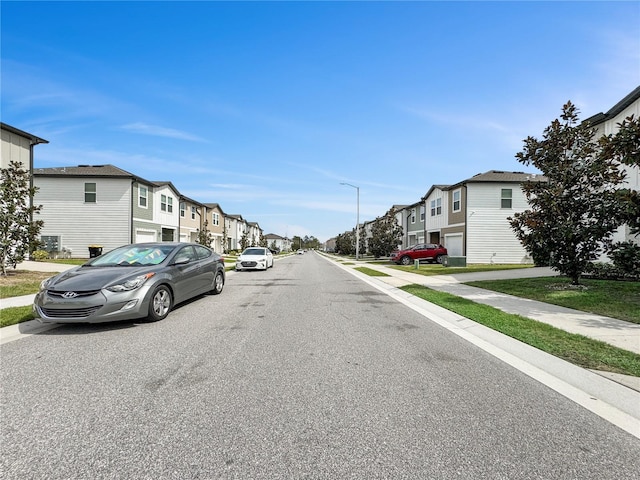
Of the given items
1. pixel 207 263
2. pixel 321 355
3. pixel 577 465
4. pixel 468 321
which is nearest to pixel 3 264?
pixel 207 263

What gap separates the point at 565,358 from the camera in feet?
14.2

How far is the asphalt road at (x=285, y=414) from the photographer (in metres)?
2.23

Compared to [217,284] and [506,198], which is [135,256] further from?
[506,198]

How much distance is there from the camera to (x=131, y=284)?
5875 millimetres

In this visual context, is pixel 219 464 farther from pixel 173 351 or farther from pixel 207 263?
pixel 207 263

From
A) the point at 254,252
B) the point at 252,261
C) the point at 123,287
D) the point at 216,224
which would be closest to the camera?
the point at 123,287

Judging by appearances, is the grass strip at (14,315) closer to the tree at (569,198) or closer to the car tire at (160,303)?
the car tire at (160,303)

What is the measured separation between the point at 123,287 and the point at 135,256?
5.59 feet

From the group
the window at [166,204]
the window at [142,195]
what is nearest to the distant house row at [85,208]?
the window at [142,195]

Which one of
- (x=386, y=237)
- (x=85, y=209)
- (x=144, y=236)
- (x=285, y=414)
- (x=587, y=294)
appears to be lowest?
(x=285, y=414)

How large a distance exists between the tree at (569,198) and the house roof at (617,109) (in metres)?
2.19

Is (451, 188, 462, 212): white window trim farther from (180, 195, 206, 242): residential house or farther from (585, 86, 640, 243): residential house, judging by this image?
(180, 195, 206, 242): residential house

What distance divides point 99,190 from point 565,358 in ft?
90.0

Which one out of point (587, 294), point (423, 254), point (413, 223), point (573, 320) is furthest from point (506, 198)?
point (573, 320)
